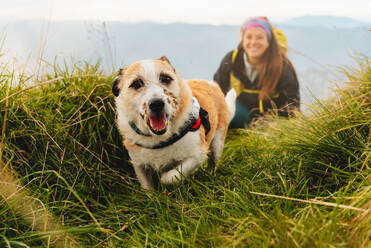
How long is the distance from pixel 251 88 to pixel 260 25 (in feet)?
4.58

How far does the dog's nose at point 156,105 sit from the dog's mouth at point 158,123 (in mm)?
50

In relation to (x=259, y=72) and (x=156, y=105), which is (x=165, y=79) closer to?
(x=156, y=105)

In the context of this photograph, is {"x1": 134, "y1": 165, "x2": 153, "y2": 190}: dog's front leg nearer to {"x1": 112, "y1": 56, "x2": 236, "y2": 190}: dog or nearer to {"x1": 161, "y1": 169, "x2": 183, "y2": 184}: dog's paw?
{"x1": 112, "y1": 56, "x2": 236, "y2": 190}: dog

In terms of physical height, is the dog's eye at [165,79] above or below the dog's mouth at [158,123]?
above

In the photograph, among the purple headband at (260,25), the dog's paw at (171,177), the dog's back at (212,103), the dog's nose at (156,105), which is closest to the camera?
the dog's nose at (156,105)

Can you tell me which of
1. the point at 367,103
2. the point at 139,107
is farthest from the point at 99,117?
the point at 367,103

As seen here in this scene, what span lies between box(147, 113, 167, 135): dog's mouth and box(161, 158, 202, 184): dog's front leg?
427 millimetres

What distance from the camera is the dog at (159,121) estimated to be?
2.26 metres

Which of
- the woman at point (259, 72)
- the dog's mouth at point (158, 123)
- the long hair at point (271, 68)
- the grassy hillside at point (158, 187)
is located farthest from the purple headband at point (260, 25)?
the dog's mouth at point (158, 123)

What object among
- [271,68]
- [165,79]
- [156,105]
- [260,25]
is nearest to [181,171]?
[156,105]

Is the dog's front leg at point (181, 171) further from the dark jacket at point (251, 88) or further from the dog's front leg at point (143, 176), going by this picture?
the dark jacket at point (251, 88)

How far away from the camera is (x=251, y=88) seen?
6594 mm

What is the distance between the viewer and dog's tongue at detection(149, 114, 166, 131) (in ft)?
7.38

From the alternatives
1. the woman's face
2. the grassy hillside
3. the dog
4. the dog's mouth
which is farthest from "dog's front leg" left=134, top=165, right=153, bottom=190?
the woman's face
